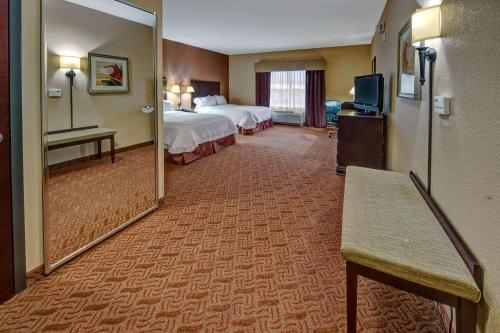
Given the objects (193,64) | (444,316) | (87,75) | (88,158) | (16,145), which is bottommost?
(444,316)

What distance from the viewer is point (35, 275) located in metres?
1.92

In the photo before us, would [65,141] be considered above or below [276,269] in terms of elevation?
above

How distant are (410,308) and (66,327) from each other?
1.72 m

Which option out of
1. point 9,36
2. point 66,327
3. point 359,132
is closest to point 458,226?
point 66,327

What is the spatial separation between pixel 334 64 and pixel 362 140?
5.48 m

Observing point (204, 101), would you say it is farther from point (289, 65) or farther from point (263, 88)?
point (289, 65)

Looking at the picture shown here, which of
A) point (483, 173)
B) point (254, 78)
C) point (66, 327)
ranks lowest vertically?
point (66, 327)

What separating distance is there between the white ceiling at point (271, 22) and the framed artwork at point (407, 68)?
1972 mm

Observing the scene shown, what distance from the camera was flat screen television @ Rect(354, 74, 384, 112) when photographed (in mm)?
4035

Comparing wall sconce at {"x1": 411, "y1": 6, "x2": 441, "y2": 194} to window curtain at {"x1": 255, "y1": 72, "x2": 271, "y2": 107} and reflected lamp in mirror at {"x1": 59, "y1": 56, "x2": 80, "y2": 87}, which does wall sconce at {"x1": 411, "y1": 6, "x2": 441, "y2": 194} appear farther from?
window curtain at {"x1": 255, "y1": 72, "x2": 271, "y2": 107}

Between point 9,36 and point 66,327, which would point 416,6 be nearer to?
point 9,36

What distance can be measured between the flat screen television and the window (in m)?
4.84

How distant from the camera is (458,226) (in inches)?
54.0

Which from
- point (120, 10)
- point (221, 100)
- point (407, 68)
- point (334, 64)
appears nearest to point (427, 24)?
point (407, 68)
